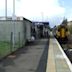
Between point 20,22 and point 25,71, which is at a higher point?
point 20,22

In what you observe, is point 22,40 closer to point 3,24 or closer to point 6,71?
point 3,24

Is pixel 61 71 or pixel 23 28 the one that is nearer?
pixel 61 71

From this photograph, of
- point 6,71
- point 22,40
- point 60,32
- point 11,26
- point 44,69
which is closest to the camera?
point 6,71

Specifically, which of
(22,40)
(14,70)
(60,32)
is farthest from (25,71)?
(60,32)

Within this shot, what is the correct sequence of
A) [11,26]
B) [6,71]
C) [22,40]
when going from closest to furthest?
[6,71] < [22,40] < [11,26]

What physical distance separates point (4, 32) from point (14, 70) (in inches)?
932

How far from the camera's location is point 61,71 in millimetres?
14570

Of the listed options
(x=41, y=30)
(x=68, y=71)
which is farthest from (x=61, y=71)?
(x=41, y=30)

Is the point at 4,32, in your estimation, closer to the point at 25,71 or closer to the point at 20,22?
the point at 20,22

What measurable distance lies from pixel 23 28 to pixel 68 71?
72.9 feet

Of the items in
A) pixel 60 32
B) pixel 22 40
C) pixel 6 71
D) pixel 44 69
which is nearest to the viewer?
pixel 6 71

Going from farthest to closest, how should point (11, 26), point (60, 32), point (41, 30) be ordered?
point (41, 30) → point (60, 32) → point (11, 26)

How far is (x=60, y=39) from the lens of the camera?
62.6m

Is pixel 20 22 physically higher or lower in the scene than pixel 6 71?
higher
